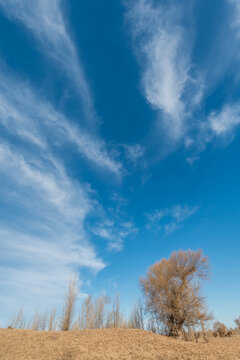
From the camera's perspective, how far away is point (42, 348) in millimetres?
12820

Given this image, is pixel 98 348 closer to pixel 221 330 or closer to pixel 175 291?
pixel 175 291

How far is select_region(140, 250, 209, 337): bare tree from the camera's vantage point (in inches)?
766

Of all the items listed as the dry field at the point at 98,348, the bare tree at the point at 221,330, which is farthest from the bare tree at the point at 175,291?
the bare tree at the point at 221,330

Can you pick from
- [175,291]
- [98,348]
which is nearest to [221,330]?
[175,291]

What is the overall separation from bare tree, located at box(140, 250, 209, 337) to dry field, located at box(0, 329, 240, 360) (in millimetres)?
5344

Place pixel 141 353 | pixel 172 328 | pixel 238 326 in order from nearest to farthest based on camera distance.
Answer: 1. pixel 141 353
2. pixel 172 328
3. pixel 238 326

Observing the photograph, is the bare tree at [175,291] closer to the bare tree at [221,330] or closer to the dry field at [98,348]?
the dry field at [98,348]

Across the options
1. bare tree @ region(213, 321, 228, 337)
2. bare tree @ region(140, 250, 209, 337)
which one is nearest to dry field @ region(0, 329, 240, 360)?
bare tree @ region(140, 250, 209, 337)

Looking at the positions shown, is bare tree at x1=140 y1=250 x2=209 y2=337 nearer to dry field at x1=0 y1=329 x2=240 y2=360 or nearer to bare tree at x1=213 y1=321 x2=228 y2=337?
dry field at x1=0 y1=329 x2=240 y2=360

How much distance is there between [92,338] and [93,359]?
4409 mm

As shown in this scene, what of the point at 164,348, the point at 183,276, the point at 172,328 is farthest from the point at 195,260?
the point at 164,348

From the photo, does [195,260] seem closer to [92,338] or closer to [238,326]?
[92,338]

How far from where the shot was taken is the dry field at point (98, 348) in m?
11.4

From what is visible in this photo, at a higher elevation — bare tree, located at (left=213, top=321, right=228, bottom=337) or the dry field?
bare tree, located at (left=213, top=321, right=228, bottom=337)
